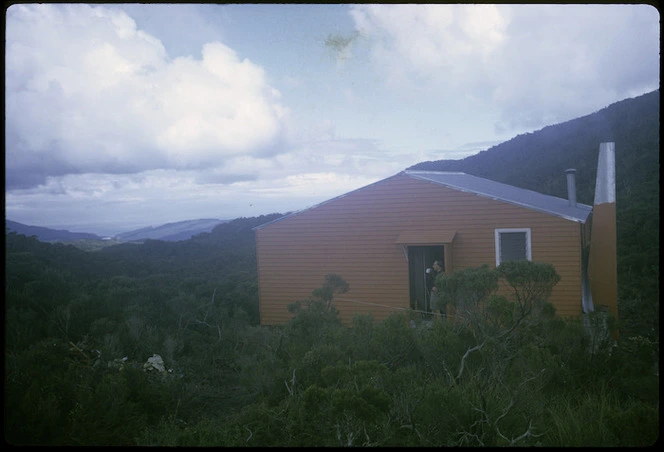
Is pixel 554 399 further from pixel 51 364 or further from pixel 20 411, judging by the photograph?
pixel 51 364

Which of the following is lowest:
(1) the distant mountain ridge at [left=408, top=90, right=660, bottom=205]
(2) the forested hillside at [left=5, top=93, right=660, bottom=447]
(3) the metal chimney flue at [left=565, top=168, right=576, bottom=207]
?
(2) the forested hillside at [left=5, top=93, right=660, bottom=447]

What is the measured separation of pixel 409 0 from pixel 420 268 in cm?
782

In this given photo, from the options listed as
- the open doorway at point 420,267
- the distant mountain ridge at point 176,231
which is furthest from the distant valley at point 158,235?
the open doorway at point 420,267

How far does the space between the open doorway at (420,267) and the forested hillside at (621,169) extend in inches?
133

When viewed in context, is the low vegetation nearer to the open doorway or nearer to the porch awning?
the porch awning

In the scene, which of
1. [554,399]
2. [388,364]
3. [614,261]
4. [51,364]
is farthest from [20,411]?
[614,261]

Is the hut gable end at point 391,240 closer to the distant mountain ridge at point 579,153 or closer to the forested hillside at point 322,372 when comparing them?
the forested hillside at point 322,372

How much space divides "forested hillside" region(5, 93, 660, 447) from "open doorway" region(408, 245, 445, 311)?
7.84ft

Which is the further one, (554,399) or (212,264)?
(212,264)

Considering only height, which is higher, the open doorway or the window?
the window

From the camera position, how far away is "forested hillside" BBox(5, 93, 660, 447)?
3418 mm

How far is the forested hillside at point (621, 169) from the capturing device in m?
10.7

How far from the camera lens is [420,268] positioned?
9898mm

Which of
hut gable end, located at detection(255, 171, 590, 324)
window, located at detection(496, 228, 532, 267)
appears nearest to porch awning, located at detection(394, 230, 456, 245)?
hut gable end, located at detection(255, 171, 590, 324)
